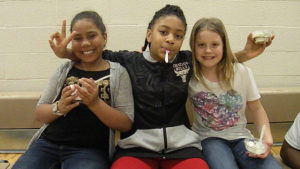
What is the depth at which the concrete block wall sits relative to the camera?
189cm

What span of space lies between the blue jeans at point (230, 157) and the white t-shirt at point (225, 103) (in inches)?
1.6

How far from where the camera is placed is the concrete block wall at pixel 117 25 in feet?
6.19

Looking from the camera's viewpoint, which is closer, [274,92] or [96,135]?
[96,135]

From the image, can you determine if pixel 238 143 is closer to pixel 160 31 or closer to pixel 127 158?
pixel 127 158

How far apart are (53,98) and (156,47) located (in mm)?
609

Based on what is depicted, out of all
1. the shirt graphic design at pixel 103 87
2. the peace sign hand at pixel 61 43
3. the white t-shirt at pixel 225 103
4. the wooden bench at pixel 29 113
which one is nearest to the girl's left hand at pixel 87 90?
the shirt graphic design at pixel 103 87

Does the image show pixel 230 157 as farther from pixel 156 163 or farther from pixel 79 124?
pixel 79 124

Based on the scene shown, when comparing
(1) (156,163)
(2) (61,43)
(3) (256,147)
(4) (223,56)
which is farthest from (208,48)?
(2) (61,43)

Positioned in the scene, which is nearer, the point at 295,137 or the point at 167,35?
the point at 167,35

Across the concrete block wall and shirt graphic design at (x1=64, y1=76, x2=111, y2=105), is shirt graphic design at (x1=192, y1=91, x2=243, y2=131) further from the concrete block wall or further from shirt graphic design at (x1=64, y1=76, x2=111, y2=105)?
the concrete block wall

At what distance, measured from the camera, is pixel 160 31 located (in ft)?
4.39

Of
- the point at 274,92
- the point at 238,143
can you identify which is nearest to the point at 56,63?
the point at 238,143

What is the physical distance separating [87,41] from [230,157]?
94cm

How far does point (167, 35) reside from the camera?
4.36 feet
